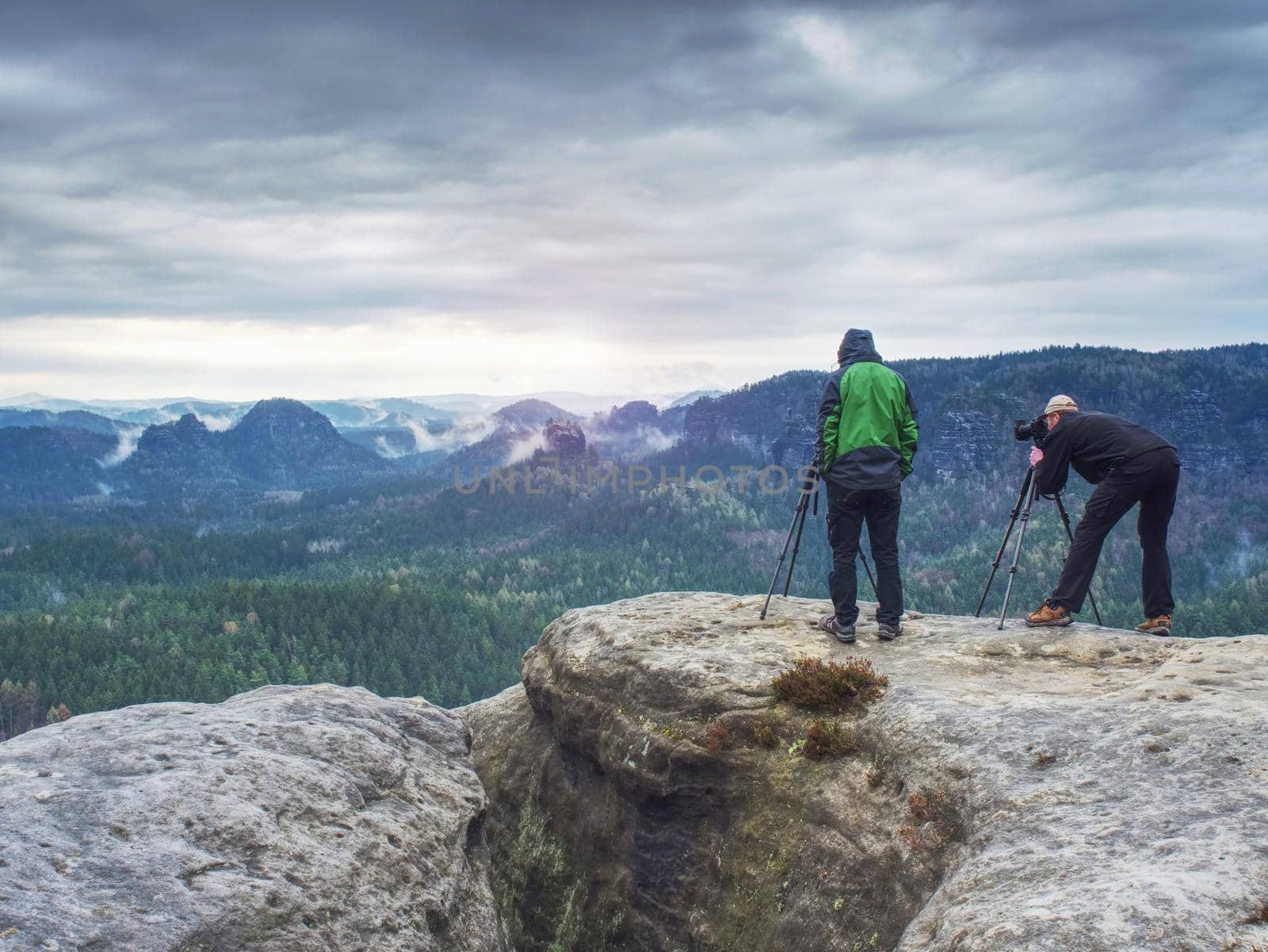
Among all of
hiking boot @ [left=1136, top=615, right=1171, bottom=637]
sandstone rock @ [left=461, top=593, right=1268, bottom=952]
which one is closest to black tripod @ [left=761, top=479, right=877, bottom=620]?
sandstone rock @ [left=461, top=593, right=1268, bottom=952]

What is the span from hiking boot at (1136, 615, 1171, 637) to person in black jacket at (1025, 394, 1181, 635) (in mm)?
12

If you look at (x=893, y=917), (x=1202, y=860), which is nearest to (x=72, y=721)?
(x=893, y=917)

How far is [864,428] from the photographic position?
578 inches

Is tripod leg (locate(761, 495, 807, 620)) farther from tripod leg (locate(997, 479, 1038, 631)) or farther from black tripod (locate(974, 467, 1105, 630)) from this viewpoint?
tripod leg (locate(997, 479, 1038, 631))

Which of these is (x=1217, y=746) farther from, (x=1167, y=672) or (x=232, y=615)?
(x=232, y=615)

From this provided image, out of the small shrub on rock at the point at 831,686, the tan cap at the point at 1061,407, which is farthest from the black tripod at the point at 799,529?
the tan cap at the point at 1061,407

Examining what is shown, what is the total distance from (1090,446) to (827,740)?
7.65m

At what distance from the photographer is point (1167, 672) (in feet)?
39.0

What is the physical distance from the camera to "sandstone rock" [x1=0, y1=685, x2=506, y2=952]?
9.12m

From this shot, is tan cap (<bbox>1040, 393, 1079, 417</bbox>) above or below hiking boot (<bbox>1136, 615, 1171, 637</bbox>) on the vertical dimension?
above

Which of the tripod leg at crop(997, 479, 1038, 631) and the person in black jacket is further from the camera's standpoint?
the tripod leg at crop(997, 479, 1038, 631)

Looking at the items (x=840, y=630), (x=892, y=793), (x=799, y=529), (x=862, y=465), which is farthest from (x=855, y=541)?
(x=892, y=793)

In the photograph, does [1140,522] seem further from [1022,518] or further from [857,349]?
[857,349]

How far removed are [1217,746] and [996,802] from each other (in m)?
2.51
